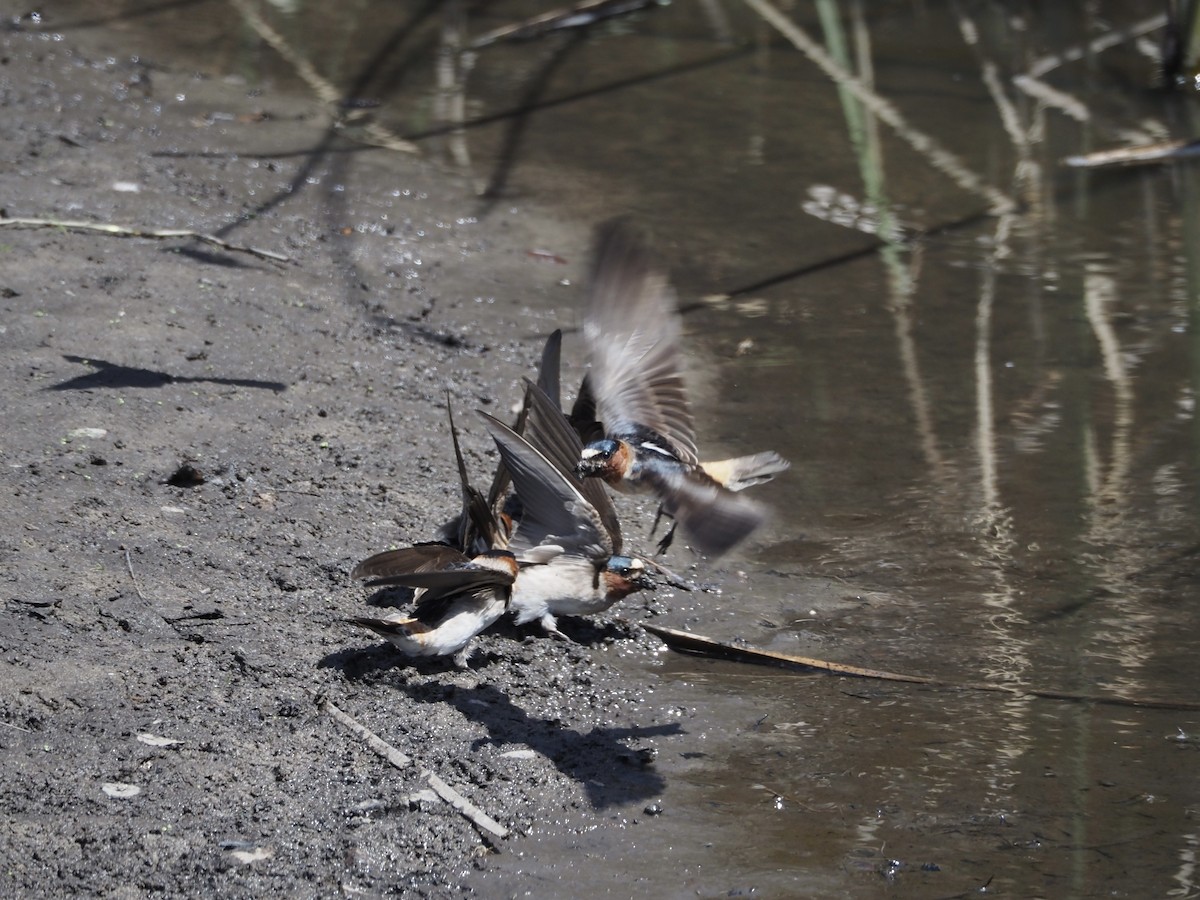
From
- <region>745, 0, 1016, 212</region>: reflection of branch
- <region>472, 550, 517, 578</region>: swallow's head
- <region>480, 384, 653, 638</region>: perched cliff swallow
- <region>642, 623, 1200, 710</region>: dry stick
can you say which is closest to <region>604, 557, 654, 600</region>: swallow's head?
<region>480, 384, 653, 638</region>: perched cliff swallow

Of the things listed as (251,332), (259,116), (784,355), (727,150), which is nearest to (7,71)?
(259,116)

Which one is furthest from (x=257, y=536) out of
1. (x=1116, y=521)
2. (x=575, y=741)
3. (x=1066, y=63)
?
(x=1066, y=63)

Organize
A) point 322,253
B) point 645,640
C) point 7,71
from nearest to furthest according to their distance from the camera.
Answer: point 645,640 < point 322,253 < point 7,71

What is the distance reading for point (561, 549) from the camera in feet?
13.5

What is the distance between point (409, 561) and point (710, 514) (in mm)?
977

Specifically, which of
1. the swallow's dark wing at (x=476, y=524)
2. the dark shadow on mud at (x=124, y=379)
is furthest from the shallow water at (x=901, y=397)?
the dark shadow on mud at (x=124, y=379)

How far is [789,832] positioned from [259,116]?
229 inches

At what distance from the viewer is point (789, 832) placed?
11.0 ft

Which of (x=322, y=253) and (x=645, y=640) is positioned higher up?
(x=322, y=253)

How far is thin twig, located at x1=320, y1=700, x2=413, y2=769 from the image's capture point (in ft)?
11.3

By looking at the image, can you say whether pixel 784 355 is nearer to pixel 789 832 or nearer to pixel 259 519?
pixel 259 519

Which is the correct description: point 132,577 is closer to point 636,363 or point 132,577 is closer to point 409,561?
point 409,561

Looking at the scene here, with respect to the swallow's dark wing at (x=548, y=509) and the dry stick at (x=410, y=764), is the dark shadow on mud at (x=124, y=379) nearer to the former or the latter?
the swallow's dark wing at (x=548, y=509)

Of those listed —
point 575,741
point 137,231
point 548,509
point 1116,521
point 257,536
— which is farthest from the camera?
point 137,231
